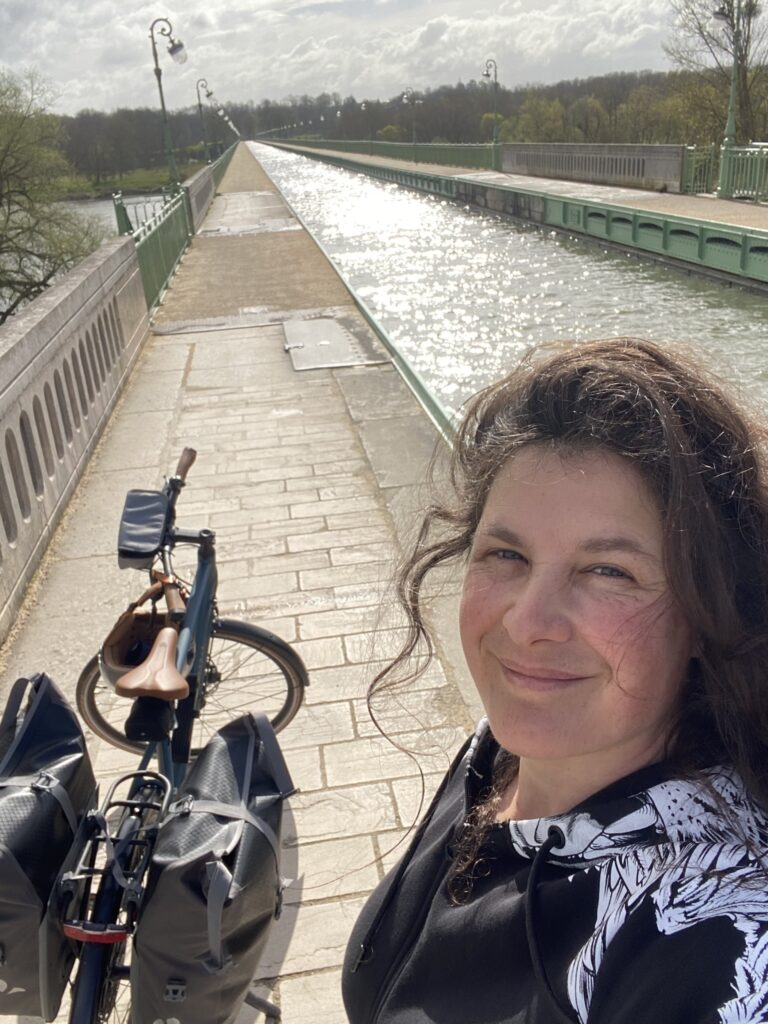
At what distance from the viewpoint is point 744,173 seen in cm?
2281

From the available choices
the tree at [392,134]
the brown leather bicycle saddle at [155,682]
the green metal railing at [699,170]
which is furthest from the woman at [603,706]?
the tree at [392,134]

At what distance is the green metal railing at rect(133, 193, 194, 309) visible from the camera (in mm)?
11555

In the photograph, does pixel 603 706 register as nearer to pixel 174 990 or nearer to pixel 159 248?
pixel 174 990

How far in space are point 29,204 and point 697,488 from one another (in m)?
39.4

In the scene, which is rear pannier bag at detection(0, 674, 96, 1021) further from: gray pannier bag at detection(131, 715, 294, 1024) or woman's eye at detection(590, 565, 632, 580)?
woman's eye at detection(590, 565, 632, 580)

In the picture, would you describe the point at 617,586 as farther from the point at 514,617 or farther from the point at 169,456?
the point at 169,456

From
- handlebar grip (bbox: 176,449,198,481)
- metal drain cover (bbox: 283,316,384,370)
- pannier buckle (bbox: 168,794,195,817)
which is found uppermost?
handlebar grip (bbox: 176,449,198,481)

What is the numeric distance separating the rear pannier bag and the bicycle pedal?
0.9 inches

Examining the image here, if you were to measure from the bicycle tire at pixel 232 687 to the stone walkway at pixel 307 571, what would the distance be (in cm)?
12

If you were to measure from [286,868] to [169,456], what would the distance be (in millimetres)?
4274

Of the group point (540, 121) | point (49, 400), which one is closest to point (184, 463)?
point (49, 400)

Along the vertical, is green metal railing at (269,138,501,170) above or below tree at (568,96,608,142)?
below

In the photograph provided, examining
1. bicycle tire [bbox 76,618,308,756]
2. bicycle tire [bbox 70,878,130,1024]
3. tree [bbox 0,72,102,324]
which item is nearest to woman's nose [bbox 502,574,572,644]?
bicycle tire [bbox 70,878,130,1024]

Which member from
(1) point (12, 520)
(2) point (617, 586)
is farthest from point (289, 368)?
(2) point (617, 586)
